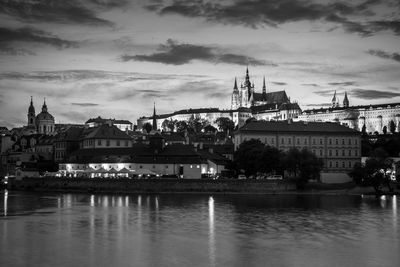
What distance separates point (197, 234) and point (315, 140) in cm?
7111

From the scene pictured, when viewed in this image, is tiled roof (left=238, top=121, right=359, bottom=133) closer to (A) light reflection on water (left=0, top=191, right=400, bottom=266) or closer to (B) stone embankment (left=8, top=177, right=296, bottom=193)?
(B) stone embankment (left=8, top=177, right=296, bottom=193)

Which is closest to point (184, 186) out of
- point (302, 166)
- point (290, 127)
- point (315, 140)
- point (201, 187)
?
point (201, 187)

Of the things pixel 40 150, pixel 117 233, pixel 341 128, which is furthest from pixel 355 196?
pixel 40 150

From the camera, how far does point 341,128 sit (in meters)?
115

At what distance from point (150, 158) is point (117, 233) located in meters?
53.9

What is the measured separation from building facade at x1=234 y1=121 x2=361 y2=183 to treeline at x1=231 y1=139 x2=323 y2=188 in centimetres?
1389

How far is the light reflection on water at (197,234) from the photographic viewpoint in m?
34.9

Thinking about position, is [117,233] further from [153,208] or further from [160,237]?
[153,208]

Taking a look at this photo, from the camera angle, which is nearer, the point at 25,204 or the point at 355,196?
the point at 25,204

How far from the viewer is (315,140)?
368 ft

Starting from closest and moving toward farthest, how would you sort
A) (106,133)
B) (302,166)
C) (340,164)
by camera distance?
(302,166)
(340,164)
(106,133)

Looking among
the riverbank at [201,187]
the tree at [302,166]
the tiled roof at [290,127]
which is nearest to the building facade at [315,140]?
the tiled roof at [290,127]

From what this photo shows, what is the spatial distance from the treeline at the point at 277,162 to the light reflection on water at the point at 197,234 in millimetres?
18721

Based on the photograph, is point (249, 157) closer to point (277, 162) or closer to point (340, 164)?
point (277, 162)
